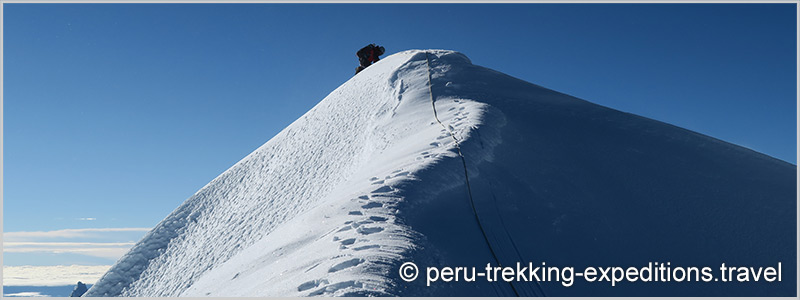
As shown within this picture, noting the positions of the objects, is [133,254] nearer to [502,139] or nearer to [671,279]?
[502,139]

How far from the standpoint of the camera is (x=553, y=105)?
893 cm

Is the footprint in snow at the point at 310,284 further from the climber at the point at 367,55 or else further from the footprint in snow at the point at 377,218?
the climber at the point at 367,55

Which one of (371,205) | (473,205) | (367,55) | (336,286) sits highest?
(367,55)

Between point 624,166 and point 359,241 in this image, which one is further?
point 624,166

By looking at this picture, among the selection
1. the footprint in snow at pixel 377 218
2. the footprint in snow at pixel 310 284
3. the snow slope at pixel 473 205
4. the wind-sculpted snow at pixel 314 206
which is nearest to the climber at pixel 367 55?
the wind-sculpted snow at pixel 314 206

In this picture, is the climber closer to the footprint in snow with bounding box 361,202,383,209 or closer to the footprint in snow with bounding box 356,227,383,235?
the footprint in snow with bounding box 361,202,383,209

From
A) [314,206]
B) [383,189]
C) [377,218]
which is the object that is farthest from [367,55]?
[377,218]

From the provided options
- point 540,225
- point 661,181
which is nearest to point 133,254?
point 540,225

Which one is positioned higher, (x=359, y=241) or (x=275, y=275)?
(x=359, y=241)

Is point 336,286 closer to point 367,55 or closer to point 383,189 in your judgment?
point 383,189

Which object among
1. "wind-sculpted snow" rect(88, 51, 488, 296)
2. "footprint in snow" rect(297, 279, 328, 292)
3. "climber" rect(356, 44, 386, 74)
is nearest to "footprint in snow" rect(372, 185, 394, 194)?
"wind-sculpted snow" rect(88, 51, 488, 296)

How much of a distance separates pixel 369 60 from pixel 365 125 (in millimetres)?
6879

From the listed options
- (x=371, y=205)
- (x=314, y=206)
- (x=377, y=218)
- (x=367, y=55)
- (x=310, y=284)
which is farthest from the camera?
(x=367, y=55)

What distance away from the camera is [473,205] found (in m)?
5.01
